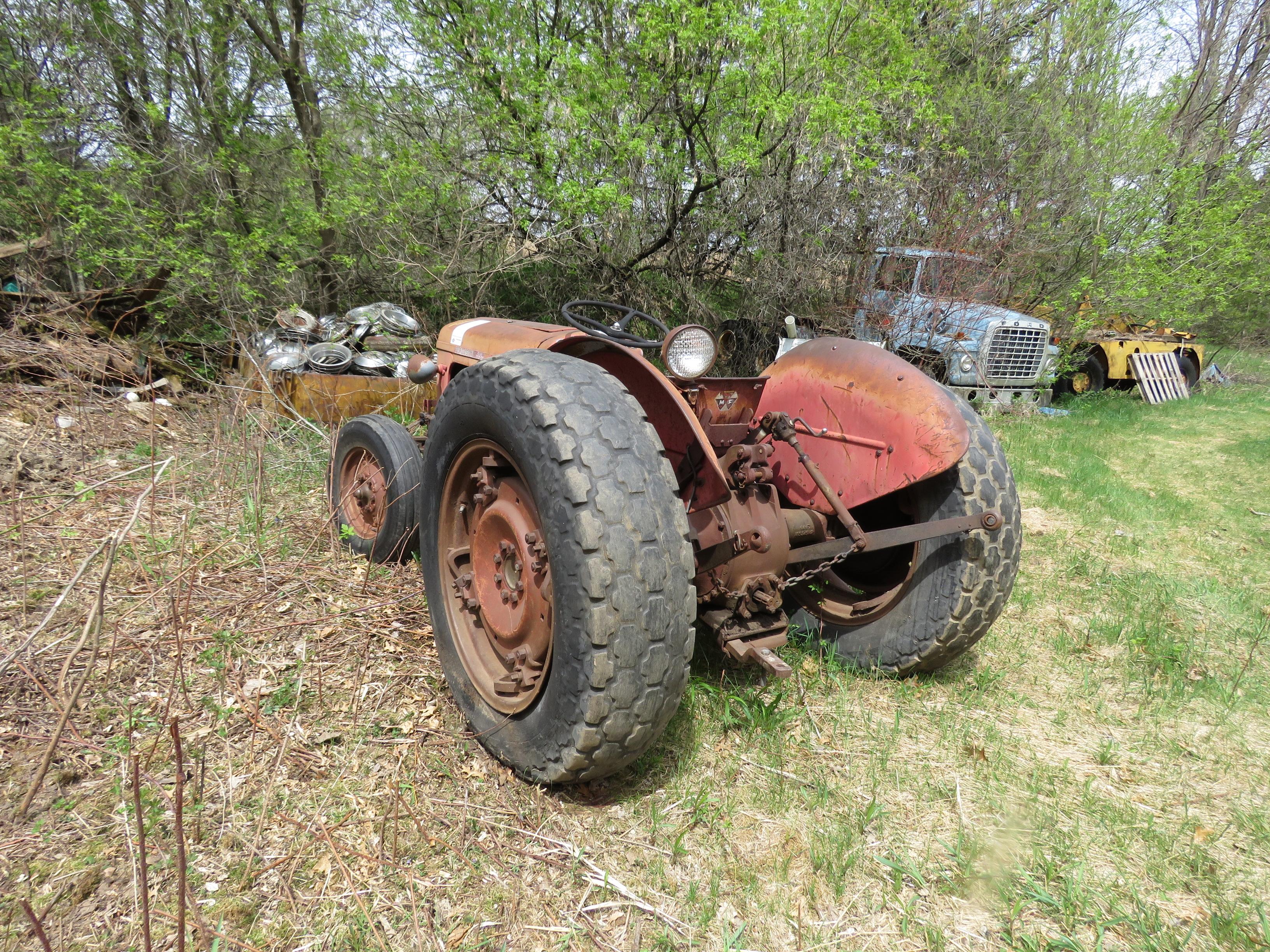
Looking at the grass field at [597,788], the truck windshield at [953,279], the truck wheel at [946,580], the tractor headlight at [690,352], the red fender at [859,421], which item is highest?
the truck windshield at [953,279]

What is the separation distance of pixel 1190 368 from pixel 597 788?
1481 centimetres

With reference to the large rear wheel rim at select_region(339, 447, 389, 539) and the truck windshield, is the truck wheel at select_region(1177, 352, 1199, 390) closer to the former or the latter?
the truck windshield

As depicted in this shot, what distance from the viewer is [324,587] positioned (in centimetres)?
313

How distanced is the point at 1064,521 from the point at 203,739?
557 centimetres

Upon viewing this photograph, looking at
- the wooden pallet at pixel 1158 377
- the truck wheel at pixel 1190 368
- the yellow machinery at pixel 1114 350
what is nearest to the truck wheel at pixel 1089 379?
the yellow machinery at pixel 1114 350

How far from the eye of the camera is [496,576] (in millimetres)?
2180

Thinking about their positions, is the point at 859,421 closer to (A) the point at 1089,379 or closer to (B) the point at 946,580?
(B) the point at 946,580

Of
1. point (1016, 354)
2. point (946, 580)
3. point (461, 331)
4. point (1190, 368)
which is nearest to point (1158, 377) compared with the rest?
point (1190, 368)

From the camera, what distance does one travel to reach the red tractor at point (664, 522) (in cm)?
169

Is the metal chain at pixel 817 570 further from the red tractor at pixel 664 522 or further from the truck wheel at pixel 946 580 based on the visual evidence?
the truck wheel at pixel 946 580

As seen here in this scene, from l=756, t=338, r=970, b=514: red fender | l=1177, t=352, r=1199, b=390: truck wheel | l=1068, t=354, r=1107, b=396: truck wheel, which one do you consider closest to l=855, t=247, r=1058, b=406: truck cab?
l=1068, t=354, r=1107, b=396: truck wheel

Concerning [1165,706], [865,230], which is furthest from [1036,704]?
[865,230]

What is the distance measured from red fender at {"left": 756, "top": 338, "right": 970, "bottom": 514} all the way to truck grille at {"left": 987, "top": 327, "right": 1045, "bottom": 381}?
25.1ft

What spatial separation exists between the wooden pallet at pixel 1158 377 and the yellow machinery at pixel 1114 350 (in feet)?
0.28
